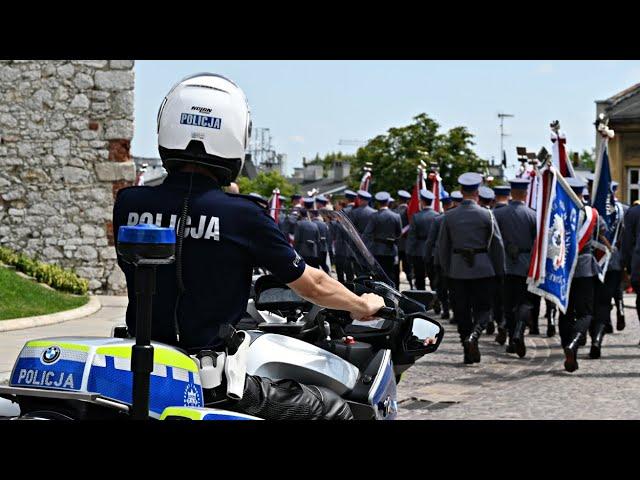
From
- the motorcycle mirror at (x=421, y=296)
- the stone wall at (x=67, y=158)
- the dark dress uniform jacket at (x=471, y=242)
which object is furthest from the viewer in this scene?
the stone wall at (x=67, y=158)

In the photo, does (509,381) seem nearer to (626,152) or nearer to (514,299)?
(514,299)

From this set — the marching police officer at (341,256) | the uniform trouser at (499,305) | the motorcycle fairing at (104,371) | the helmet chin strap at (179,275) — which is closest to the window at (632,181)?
the uniform trouser at (499,305)

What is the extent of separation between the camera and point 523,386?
32.5ft

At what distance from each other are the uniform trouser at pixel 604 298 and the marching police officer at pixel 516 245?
2.42 ft

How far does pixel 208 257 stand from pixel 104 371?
0.55 metres

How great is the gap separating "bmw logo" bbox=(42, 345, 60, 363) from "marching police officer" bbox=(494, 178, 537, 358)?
10.4m

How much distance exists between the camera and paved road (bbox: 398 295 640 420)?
838cm

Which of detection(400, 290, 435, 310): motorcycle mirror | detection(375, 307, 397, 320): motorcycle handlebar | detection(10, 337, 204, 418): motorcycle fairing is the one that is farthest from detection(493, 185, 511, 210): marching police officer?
detection(10, 337, 204, 418): motorcycle fairing

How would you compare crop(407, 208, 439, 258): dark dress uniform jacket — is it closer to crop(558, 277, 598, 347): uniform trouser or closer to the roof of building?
crop(558, 277, 598, 347): uniform trouser

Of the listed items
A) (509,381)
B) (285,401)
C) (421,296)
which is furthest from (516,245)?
(285,401)

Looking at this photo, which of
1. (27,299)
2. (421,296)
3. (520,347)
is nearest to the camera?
(421,296)

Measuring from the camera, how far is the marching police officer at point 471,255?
12336 mm

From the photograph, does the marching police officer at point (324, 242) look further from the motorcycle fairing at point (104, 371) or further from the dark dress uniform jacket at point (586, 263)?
the dark dress uniform jacket at point (586, 263)
